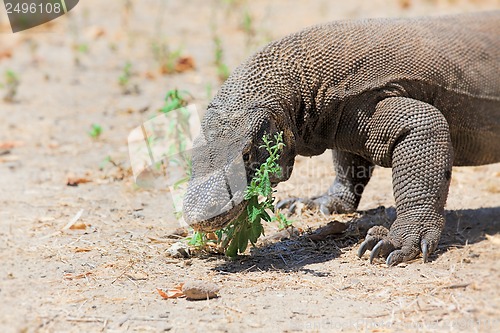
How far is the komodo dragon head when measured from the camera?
4055 mm

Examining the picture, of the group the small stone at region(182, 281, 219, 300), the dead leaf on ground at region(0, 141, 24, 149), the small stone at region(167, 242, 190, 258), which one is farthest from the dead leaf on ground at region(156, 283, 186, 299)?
the dead leaf on ground at region(0, 141, 24, 149)

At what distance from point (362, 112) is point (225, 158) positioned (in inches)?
39.3

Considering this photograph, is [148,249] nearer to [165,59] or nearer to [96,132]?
[96,132]

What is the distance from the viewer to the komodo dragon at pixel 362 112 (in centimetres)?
417

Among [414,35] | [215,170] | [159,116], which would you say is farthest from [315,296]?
[159,116]

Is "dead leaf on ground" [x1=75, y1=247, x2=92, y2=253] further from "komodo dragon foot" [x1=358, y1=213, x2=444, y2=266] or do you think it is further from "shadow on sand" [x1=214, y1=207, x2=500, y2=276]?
"komodo dragon foot" [x1=358, y1=213, x2=444, y2=266]

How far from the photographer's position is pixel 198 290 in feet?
12.2

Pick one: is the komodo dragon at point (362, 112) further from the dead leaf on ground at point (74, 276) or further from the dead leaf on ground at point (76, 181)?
the dead leaf on ground at point (76, 181)

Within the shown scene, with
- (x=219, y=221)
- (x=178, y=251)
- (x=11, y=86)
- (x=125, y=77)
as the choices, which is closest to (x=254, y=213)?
(x=219, y=221)

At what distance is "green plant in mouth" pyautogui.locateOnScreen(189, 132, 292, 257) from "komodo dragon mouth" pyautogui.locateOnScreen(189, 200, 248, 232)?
0.08 metres

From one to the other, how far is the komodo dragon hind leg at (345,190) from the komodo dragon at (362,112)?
0.84 metres

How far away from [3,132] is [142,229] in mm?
2949

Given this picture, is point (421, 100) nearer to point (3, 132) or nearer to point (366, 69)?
point (366, 69)

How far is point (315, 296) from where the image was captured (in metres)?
3.82
